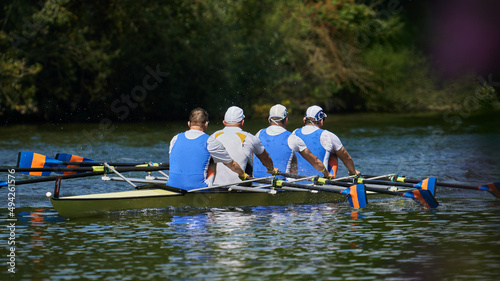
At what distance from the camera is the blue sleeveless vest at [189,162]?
12.0 meters

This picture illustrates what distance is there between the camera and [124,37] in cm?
3509

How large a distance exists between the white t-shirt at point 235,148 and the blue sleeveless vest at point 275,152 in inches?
24.7

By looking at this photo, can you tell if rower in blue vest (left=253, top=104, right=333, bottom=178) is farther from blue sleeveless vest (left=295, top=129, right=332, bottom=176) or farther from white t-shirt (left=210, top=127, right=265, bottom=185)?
white t-shirt (left=210, top=127, right=265, bottom=185)

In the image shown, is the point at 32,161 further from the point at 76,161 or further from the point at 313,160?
the point at 313,160

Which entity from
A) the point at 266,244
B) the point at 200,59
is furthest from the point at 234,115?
the point at 200,59

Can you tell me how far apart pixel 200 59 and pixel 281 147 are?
22.7m

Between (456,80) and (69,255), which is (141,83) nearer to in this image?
(456,80)

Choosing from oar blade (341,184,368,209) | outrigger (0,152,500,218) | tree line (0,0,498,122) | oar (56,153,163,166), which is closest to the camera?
outrigger (0,152,500,218)

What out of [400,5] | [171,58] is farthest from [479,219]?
[400,5]

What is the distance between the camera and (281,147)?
13.4m

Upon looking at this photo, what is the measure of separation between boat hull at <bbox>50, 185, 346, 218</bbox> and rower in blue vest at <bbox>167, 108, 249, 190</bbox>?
0.66ft

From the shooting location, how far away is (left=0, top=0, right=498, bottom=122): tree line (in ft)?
106

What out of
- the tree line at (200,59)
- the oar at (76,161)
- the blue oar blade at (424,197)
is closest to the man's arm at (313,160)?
the blue oar blade at (424,197)

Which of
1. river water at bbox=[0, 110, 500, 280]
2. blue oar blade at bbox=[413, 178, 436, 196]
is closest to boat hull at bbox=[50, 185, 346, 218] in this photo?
river water at bbox=[0, 110, 500, 280]
